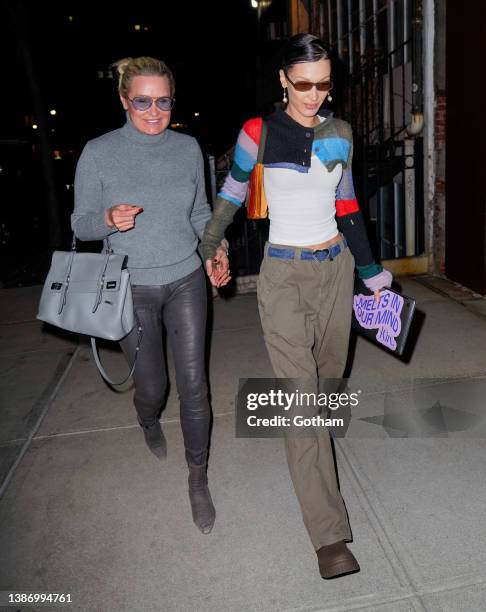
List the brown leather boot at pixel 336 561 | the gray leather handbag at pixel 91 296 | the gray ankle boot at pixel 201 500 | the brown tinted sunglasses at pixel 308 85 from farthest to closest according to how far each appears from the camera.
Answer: the gray ankle boot at pixel 201 500
the gray leather handbag at pixel 91 296
the brown tinted sunglasses at pixel 308 85
the brown leather boot at pixel 336 561

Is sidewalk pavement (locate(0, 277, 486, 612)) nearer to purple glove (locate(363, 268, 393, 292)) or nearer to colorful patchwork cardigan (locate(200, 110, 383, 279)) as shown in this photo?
purple glove (locate(363, 268, 393, 292))

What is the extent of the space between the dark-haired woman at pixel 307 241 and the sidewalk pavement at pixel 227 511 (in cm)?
28

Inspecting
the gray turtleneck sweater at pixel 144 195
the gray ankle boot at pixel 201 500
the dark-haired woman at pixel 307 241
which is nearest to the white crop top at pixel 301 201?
the dark-haired woman at pixel 307 241

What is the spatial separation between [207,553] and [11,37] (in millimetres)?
14328

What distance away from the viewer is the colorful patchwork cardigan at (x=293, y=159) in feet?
7.93

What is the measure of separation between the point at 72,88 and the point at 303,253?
149 feet

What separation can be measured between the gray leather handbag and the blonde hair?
2.50 feet

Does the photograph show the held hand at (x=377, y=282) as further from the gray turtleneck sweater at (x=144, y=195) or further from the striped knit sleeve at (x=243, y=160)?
the gray turtleneck sweater at (x=144, y=195)

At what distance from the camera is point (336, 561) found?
7.32ft

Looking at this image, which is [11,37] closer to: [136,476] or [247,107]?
[136,476]

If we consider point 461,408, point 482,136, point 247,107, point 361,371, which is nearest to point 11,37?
point 482,136

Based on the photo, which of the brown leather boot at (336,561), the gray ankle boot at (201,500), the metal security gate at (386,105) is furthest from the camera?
the metal security gate at (386,105)

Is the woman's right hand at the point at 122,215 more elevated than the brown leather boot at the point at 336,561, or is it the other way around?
the woman's right hand at the point at 122,215

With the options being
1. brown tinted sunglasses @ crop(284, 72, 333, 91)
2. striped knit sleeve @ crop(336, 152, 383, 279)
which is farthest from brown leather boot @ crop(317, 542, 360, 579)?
brown tinted sunglasses @ crop(284, 72, 333, 91)
